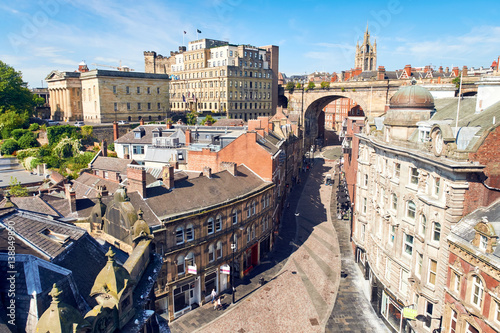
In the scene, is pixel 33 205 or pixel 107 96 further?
pixel 107 96

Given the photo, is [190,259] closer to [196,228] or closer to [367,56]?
[196,228]

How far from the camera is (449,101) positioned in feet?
102

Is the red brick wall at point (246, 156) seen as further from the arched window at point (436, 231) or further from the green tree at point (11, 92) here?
the green tree at point (11, 92)

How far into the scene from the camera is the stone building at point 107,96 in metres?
86.9

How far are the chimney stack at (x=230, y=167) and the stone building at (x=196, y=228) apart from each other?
2.14 feet

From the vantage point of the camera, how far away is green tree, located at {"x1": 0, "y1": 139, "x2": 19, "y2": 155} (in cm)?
6756

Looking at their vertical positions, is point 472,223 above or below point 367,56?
below

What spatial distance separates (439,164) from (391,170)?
6.84 metres

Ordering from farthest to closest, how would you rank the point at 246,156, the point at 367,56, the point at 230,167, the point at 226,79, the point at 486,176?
the point at 367,56 < the point at 226,79 < the point at 246,156 < the point at 230,167 < the point at 486,176

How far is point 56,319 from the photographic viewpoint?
6.91m

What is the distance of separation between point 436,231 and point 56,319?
21521 mm

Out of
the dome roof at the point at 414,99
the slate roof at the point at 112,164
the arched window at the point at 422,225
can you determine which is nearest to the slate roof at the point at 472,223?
the arched window at the point at 422,225

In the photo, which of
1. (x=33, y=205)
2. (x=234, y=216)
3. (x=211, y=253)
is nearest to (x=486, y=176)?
(x=234, y=216)

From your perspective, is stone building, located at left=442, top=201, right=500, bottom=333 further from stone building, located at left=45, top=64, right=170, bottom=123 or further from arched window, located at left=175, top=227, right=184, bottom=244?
stone building, located at left=45, top=64, right=170, bottom=123
